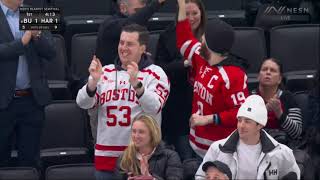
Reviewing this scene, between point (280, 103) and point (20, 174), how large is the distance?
204cm

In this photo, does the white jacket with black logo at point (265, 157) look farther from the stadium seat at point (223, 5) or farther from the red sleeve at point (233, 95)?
the stadium seat at point (223, 5)

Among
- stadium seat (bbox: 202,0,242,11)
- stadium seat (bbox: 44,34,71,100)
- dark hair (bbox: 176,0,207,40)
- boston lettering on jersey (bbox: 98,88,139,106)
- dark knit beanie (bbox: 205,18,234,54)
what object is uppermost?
stadium seat (bbox: 202,0,242,11)

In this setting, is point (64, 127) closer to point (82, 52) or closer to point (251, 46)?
point (82, 52)

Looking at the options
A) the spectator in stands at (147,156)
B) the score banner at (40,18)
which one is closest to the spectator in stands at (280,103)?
the spectator in stands at (147,156)

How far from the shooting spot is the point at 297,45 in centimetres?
985

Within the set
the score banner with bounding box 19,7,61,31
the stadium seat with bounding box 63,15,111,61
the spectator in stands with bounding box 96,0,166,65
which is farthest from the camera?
the stadium seat with bounding box 63,15,111,61

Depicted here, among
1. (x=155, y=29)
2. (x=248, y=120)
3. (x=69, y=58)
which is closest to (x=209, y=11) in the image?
(x=155, y=29)

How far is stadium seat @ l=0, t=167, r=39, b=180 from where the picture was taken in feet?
26.5

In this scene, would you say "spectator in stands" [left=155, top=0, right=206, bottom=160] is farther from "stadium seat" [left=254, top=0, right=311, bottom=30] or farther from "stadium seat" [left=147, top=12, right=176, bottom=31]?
"stadium seat" [left=254, top=0, right=311, bottom=30]

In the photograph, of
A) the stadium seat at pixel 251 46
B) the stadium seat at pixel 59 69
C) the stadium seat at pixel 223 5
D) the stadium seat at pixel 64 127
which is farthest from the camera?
the stadium seat at pixel 223 5

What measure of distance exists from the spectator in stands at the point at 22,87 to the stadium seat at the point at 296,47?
2.37 meters

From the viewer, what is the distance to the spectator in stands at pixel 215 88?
7.77 metres

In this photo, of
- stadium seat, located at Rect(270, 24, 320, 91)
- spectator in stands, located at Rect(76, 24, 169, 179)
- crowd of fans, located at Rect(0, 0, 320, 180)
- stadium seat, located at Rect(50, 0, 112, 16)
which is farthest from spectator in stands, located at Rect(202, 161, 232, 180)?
stadium seat, located at Rect(50, 0, 112, 16)

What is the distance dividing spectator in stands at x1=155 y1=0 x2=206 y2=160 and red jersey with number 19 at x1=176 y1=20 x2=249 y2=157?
1.26ft
